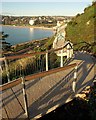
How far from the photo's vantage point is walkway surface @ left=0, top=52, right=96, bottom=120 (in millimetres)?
5252

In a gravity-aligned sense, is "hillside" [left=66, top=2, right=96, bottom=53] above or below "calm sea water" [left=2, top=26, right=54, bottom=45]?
above

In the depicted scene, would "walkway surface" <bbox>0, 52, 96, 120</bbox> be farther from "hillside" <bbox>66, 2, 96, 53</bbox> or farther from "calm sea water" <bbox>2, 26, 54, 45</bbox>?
"calm sea water" <bbox>2, 26, 54, 45</bbox>

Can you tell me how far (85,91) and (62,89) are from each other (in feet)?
2.23

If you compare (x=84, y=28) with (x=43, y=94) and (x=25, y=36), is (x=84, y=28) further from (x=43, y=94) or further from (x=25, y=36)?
(x=25, y=36)

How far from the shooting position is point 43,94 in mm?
6129

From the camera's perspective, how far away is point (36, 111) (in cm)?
530

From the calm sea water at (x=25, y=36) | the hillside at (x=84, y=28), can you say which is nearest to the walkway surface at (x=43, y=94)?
the hillside at (x=84, y=28)

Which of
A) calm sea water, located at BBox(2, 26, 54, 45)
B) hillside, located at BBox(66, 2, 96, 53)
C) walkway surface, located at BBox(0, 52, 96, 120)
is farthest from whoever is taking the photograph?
calm sea water, located at BBox(2, 26, 54, 45)

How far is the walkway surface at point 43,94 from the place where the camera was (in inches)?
207

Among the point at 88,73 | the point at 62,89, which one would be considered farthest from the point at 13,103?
the point at 88,73

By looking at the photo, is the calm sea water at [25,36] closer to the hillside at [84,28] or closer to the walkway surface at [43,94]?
the hillside at [84,28]

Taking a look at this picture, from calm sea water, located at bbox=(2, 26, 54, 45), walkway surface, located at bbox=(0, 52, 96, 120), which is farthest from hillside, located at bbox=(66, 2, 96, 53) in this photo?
calm sea water, located at bbox=(2, 26, 54, 45)

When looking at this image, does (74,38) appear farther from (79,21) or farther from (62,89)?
(62,89)

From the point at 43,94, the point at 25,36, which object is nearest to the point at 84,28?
the point at 43,94
